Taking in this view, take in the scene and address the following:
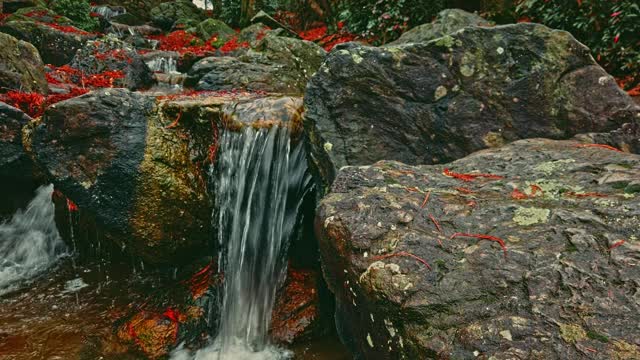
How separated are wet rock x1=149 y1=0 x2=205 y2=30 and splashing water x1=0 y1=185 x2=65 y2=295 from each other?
63.6 ft

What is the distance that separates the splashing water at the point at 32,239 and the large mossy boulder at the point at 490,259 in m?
5.56

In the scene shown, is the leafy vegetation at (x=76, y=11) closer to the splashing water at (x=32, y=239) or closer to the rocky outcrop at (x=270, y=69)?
the rocky outcrop at (x=270, y=69)

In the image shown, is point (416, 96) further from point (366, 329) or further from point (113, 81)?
point (113, 81)

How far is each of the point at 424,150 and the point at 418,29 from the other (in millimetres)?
5102

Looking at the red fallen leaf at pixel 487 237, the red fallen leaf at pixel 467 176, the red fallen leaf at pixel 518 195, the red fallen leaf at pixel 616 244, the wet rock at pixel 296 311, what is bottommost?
the wet rock at pixel 296 311

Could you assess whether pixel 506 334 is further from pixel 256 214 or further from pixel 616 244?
pixel 256 214

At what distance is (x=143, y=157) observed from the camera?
4.89 metres

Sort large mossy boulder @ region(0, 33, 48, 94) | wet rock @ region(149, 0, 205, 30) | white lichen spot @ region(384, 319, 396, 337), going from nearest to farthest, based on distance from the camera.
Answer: white lichen spot @ region(384, 319, 396, 337) < large mossy boulder @ region(0, 33, 48, 94) < wet rock @ region(149, 0, 205, 30)

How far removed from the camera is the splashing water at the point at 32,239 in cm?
634

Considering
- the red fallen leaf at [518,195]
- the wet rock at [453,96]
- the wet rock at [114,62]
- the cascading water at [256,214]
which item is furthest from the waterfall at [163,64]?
the red fallen leaf at [518,195]

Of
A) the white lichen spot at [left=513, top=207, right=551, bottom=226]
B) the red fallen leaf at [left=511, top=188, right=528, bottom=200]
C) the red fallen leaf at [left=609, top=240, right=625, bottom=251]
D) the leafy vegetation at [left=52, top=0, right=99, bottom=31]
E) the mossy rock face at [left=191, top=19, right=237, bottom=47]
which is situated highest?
the leafy vegetation at [left=52, top=0, right=99, bottom=31]

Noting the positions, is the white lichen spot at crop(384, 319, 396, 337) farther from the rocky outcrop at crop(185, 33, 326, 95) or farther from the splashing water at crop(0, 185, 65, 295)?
the rocky outcrop at crop(185, 33, 326, 95)

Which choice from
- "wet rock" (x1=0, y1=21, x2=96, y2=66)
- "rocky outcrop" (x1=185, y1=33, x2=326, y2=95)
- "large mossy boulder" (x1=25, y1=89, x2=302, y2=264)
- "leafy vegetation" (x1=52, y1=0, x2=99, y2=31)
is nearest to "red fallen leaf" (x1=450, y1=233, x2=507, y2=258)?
"large mossy boulder" (x1=25, y1=89, x2=302, y2=264)

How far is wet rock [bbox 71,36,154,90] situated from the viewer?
1054cm
